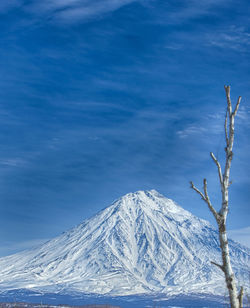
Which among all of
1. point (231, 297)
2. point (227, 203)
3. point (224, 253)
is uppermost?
point (227, 203)

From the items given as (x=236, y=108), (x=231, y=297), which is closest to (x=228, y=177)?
(x=236, y=108)

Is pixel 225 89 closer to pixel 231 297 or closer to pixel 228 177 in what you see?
pixel 228 177

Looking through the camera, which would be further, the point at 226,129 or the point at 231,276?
the point at 226,129

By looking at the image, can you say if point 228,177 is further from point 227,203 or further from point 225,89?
point 225,89

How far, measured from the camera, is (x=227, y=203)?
8.38 m

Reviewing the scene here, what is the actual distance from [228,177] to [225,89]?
4.24 ft

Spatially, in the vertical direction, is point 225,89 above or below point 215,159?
above

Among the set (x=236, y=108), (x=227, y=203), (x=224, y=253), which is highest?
(x=236, y=108)

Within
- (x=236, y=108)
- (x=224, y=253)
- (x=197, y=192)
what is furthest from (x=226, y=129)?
(x=224, y=253)

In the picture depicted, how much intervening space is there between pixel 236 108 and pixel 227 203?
142 cm

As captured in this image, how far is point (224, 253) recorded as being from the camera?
8.16 metres

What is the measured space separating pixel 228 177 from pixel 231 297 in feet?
5.63

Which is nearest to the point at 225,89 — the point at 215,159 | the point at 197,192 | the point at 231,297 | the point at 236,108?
the point at 236,108

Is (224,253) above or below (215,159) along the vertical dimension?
below
